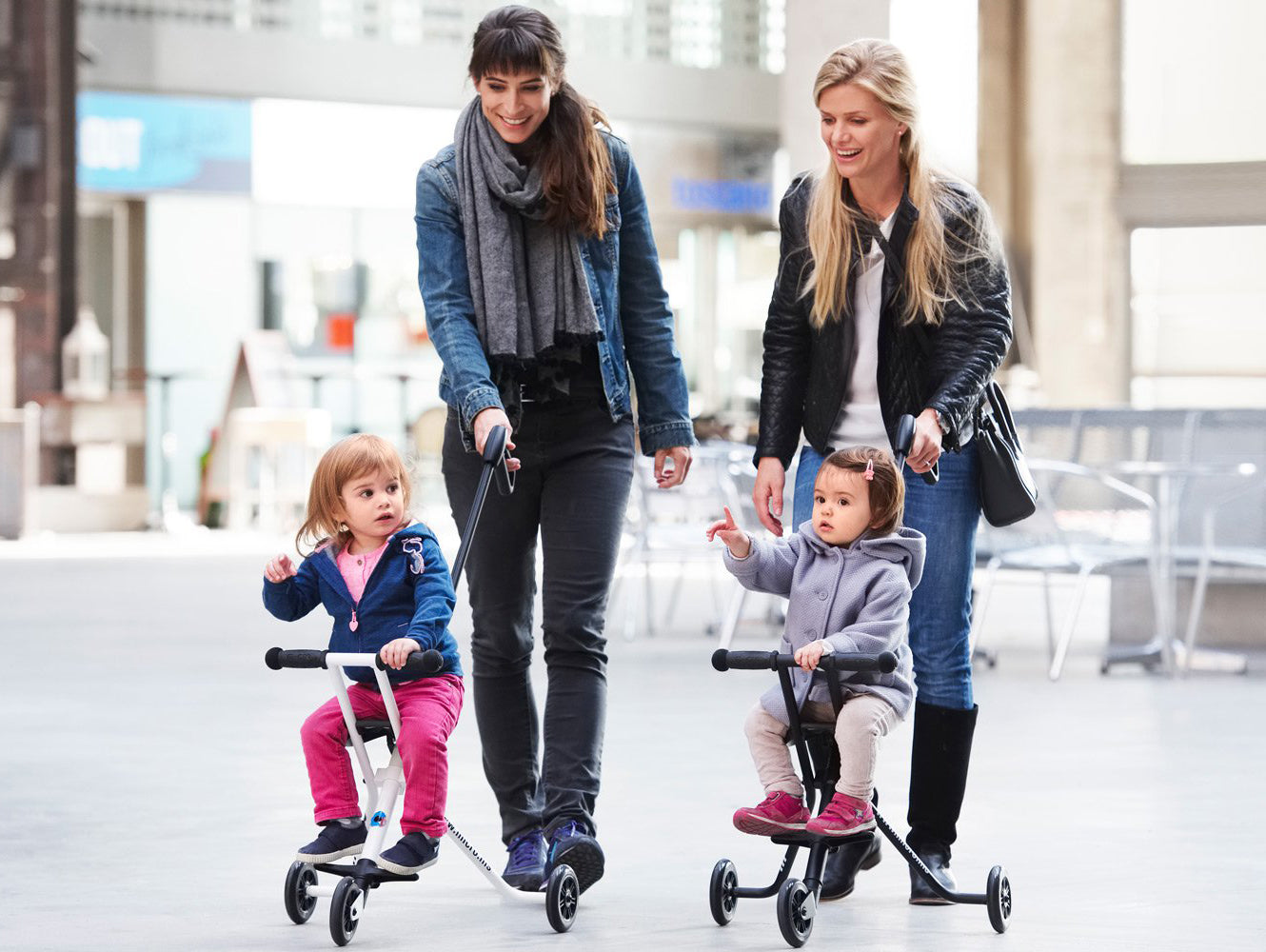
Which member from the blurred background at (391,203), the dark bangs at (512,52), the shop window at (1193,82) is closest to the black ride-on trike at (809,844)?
the dark bangs at (512,52)

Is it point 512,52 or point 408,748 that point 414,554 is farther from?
point 512,52

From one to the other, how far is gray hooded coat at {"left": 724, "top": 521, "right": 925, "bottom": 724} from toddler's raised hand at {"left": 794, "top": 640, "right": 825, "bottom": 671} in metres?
0.10

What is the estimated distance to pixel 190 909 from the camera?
3.54 metres

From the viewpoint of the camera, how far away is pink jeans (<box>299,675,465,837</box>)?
3.26 metres

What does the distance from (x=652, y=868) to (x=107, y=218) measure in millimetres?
15807

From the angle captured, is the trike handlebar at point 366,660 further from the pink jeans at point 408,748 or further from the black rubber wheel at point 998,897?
the black rubber wheel at point 998,897

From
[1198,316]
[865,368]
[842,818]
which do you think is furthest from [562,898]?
[1198,316]

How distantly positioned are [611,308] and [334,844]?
1.01 metres

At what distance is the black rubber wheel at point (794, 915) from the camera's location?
10.4 ft

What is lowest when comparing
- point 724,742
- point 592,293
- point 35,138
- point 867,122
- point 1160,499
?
point 724,742

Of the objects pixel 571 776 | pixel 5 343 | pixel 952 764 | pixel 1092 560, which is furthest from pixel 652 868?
pixel 5 343

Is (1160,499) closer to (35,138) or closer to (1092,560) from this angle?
(1092,560)

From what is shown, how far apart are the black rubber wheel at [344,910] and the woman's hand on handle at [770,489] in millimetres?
904

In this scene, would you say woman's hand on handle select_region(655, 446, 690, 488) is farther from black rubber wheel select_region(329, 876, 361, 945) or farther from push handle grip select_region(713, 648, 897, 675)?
black rubber wheel select_region(329, 876, 361, 945)
